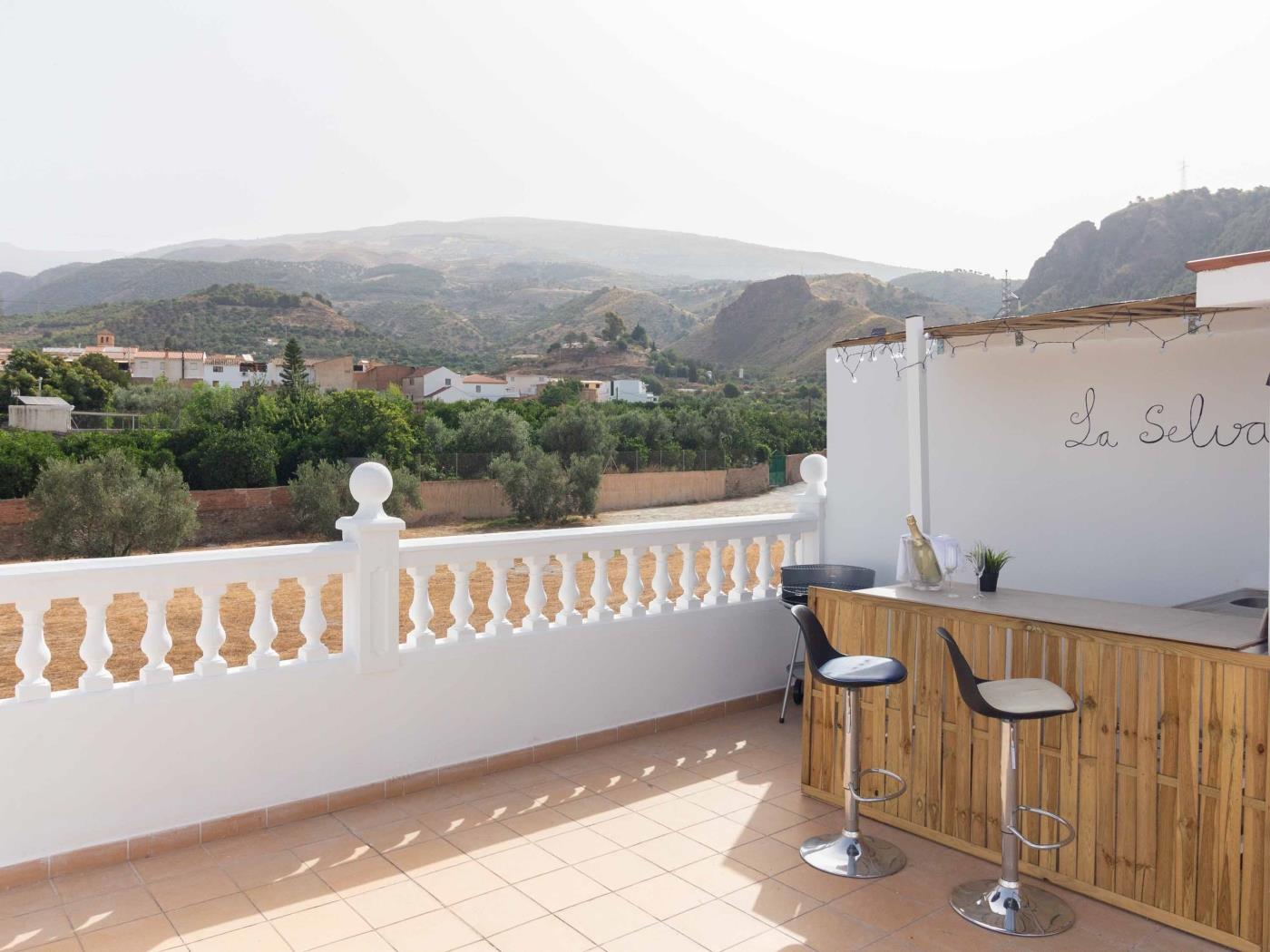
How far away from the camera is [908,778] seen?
3.42m

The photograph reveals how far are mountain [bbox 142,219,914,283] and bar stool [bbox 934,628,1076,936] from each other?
293ft

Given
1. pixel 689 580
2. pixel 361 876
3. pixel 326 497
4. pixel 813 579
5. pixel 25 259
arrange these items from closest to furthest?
pixel 361 876
pixel 689 580
pixel 813 579
pixel 326 497
pixel 25 259

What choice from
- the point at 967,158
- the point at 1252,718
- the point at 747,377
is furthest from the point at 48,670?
the point at 967,158

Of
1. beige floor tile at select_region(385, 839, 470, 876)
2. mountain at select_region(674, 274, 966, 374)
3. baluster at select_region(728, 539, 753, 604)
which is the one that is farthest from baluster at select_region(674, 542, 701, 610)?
mountain at select_region(674, 274, 966, 374)

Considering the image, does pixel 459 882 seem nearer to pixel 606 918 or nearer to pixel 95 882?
pixel 606 918

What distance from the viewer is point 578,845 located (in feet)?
10.9

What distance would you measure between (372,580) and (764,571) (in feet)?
7.61

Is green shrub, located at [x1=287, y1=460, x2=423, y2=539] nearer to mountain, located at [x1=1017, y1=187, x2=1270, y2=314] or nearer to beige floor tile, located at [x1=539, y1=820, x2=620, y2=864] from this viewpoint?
mountain, located at [x1=1017, y1=187, x2=1270, y2=314]

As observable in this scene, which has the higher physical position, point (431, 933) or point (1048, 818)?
point (1048, 818)

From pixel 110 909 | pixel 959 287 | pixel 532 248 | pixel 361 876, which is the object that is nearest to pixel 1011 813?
pixel 361 876

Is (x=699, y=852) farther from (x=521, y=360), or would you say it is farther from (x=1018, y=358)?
(x=521, y=360)

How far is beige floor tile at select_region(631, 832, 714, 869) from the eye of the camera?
321cm

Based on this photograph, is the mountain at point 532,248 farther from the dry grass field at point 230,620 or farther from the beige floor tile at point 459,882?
the beige floor tile at point 459,882

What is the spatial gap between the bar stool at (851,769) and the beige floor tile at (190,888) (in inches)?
78.5
